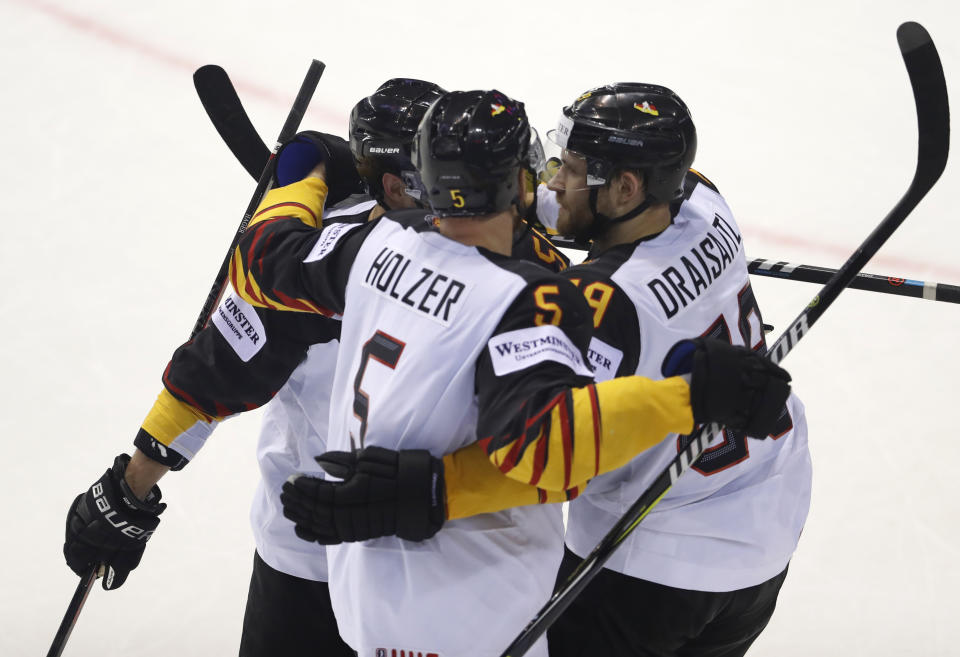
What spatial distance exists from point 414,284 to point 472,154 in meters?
0.22

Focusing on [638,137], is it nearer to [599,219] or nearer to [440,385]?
[599,219]

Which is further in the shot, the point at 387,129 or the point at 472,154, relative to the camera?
the point at 387,129

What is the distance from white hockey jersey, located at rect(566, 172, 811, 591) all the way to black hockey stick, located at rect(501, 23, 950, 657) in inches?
6.4

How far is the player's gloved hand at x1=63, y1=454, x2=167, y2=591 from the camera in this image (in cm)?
217

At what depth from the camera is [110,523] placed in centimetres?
218

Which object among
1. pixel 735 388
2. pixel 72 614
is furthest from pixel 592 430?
pixel 72 614

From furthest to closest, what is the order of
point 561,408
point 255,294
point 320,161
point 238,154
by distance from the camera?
point 238,154 < point 320,161 < point 255,294 < point 561,408

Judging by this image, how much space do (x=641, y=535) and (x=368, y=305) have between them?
0.81 meters

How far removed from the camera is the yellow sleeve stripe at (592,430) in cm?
142

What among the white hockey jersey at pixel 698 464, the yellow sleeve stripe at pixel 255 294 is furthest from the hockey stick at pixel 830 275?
the yellow sleeve stripe at pixel 255 294

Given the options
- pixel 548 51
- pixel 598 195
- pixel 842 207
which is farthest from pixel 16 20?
pixel 598 195

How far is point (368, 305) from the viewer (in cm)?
167

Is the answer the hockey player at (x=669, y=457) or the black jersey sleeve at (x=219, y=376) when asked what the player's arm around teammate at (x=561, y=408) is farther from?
the black jersey sleeve at (x=219, y=376)

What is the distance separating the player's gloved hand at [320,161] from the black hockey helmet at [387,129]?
0.11 meters
